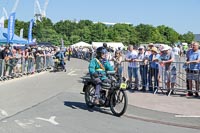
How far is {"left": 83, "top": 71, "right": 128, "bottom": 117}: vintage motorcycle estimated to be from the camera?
31.4 feet

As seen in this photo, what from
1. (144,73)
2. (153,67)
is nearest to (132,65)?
(144,73)

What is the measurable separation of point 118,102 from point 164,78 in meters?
4.31

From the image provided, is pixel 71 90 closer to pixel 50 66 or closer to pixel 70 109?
pixel 70 109

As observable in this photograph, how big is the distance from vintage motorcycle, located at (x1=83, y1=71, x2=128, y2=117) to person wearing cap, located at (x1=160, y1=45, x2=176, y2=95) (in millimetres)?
3407

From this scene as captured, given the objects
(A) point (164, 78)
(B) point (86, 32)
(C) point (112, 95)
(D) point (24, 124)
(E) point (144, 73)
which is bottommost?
(D) point (24, 124)

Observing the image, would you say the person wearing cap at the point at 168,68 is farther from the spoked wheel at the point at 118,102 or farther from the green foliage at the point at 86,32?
the green foliage at the point at 86,32

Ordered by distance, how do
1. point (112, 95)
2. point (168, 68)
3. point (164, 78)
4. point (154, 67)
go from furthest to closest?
point (154, 67) → point (164, 78) → point (168, 68) → point (112, 95)

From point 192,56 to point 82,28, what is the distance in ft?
340

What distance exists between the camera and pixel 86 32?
110750mm

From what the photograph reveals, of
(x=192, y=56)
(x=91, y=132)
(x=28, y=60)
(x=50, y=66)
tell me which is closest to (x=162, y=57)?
(x=192, y=56)

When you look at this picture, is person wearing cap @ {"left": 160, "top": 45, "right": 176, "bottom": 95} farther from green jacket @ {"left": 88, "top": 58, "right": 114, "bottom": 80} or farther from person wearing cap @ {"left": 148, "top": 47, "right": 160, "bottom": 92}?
green jacket @ {"left": 88, "top": 58, "right": 114, "bottom": 80}

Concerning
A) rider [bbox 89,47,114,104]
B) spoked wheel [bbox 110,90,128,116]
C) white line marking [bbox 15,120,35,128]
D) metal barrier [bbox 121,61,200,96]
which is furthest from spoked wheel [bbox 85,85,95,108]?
metal barrier [bbox 121,61,200,96]

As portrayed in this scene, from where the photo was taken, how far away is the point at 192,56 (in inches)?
504

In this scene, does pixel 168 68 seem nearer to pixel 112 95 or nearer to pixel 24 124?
pixel 112 95
